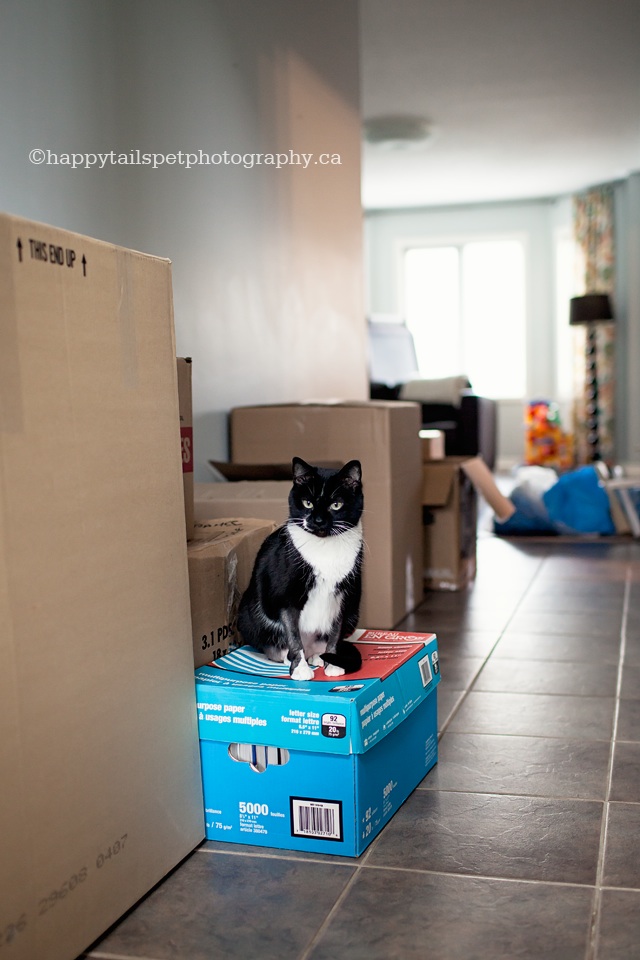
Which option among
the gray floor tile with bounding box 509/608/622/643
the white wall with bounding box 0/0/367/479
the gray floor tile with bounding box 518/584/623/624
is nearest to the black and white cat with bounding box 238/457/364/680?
the white wall with bounding box 0/0/367/479

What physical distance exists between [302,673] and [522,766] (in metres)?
0.54

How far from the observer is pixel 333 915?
1.21m

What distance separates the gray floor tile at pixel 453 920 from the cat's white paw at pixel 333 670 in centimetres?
29

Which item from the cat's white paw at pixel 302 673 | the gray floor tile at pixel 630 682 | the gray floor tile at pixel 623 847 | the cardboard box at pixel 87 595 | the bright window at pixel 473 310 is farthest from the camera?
the bright window at pixel 473 310

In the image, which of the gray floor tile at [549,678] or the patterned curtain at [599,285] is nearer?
the gray floor tile at [549,678]

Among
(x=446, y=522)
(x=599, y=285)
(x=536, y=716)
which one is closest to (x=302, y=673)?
(x=536, y=716)

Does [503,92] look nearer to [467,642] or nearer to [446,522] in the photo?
[446,522]

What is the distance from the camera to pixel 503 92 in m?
5.56

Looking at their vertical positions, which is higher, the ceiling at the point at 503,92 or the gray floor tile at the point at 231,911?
the ceiling at the point at 503,92

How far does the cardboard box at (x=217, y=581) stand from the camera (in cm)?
153

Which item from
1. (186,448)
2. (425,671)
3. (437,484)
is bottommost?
(425,671)

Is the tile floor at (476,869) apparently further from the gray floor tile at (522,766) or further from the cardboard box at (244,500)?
the cardboard box at (244,500)

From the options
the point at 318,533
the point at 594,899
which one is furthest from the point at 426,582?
the point at 594,899

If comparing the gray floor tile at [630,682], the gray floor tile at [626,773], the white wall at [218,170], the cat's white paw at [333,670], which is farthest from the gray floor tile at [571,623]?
the cat's white paw at [333,670]
